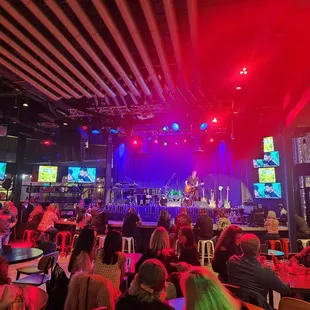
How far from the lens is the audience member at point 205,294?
4.30 ft

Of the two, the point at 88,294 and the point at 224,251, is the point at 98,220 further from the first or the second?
the point at 88,294

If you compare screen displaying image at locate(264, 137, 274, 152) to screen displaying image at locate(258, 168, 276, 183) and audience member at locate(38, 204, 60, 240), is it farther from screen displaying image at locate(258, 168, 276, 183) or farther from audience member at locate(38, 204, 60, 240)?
audience member at locate(38, 204, 60, 240)

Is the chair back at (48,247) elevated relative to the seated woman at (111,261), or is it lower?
lower

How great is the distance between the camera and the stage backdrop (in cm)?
1404

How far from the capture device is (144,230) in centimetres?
824

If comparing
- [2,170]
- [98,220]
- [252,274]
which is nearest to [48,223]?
[98,220]

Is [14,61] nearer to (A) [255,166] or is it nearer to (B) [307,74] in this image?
(B) [307,74]

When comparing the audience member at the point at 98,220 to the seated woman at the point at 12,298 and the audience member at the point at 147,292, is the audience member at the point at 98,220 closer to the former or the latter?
the seated woman at the point at 12,298

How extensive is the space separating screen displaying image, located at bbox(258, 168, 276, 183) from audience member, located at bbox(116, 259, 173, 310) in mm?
9934

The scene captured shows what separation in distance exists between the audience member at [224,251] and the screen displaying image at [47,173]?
1123 cm

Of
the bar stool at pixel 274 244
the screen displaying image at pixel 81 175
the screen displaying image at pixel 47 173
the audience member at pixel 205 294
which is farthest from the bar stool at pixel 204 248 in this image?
the screen displaying image at pixel 47 173

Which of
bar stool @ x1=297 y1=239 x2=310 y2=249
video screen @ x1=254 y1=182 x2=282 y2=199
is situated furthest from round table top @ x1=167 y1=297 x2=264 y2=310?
video screen @ x1=254 y1=182 x2=282 y2=199

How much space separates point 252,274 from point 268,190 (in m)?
8.92

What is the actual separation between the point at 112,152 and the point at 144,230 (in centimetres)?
620
